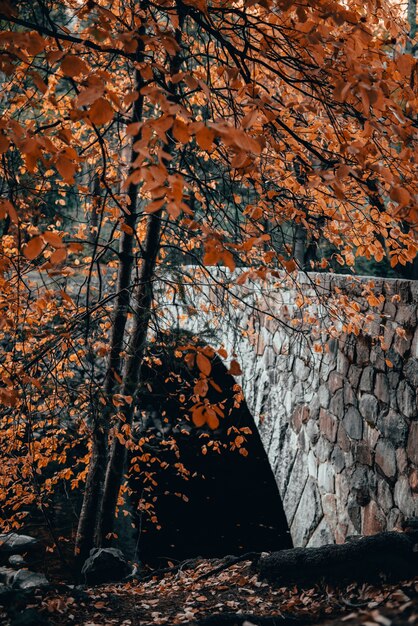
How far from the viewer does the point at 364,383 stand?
4.03 meters

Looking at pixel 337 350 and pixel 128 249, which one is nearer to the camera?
pixel 337 350

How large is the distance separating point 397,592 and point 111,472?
321cm

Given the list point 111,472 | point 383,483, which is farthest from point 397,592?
point 111,472

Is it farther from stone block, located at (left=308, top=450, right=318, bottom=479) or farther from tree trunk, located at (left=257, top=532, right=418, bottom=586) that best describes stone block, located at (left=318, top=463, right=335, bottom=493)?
tree trunk, located at (left=257, top=532, right=418, bottom=586)

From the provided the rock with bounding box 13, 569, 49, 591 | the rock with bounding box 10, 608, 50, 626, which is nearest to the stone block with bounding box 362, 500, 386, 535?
the rock with bounding box 10, 608, 50, 626

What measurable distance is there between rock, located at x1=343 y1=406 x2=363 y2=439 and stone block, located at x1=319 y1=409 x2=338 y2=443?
21 centimetres

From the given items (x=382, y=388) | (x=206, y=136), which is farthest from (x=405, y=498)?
(x=206, y=136)

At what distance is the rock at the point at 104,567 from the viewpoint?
15.9ft

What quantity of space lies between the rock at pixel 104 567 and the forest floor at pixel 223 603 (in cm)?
75

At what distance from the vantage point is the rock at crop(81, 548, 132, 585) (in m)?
4.86

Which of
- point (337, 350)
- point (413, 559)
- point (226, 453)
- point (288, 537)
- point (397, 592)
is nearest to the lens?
point (397, 592)

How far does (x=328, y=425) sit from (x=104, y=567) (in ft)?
7.23

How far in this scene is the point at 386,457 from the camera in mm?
3682

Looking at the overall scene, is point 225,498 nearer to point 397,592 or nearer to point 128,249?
point 128,249
